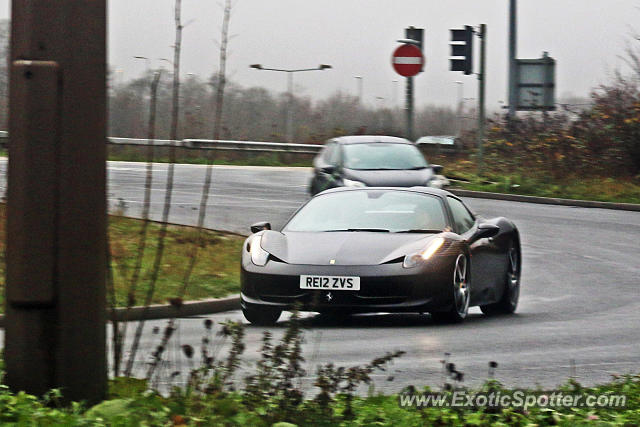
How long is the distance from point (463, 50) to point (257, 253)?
745 inches

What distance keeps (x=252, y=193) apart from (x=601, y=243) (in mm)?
11530

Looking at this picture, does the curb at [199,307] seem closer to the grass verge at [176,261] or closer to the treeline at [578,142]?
the grass verge at [176,261]

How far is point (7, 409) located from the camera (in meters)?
5.40

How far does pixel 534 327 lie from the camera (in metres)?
12.3

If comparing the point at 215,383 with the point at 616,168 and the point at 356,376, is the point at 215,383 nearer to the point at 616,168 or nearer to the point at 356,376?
the point at 356,376

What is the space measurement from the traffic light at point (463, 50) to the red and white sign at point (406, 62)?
74.4 inches

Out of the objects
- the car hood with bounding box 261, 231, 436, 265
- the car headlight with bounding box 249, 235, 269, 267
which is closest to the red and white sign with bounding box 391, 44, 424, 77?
the car hood with bounding box 261, 231, 436, 265

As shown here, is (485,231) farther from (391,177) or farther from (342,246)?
(391,177)

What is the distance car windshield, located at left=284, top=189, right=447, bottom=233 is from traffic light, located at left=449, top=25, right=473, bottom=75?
17093 mm

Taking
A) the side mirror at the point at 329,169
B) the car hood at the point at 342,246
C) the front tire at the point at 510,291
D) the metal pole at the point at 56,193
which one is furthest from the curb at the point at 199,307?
the side mirror at the point at 329,169

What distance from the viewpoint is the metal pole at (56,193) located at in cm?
543

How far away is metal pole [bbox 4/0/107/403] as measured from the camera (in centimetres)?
543

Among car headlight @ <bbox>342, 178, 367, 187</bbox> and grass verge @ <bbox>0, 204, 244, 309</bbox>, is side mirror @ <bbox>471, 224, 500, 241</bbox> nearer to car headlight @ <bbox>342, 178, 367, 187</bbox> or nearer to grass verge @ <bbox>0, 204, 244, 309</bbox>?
grass verge @ <bbox>0, 204, 244, 309</bbox>

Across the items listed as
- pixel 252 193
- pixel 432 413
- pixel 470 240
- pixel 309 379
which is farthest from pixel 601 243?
pixel 432 413
